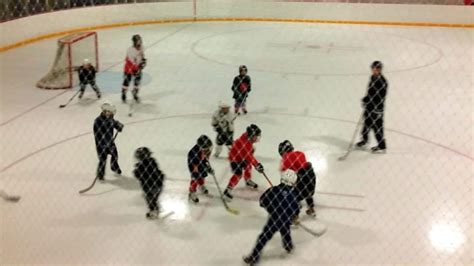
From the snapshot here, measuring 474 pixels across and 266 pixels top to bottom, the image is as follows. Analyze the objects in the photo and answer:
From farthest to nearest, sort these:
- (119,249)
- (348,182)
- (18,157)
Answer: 1. (18,157)
2. (348,182)
3. (119,249)

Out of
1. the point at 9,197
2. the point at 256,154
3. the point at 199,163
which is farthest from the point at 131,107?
the point at 199,163

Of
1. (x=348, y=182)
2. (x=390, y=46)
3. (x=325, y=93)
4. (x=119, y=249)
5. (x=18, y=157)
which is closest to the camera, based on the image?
(x=119, y=249)

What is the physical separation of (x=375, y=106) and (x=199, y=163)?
2.92 metres

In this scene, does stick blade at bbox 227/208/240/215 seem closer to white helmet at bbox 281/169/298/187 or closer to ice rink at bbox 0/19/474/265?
ice rink at bbox 0/19/474/265

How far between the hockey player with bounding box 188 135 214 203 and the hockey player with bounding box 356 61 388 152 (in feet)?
9.04

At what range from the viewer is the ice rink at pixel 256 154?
516cm

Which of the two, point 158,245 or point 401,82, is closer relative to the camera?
point 158,245

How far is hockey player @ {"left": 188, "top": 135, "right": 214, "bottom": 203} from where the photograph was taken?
219 inches

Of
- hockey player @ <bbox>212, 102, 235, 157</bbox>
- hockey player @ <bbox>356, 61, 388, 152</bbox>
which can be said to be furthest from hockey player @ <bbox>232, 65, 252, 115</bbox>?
hockey player @ <bbox>356, 61, 388, 152</bbox>

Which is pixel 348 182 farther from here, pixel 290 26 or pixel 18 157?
pixel 290 26

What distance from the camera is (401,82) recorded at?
1158cm

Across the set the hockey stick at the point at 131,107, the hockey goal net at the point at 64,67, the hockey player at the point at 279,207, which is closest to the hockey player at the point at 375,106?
the hockey player at the point at 279,207

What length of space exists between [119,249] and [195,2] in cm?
1450

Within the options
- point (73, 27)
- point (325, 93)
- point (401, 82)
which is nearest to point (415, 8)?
point (401, 82)
